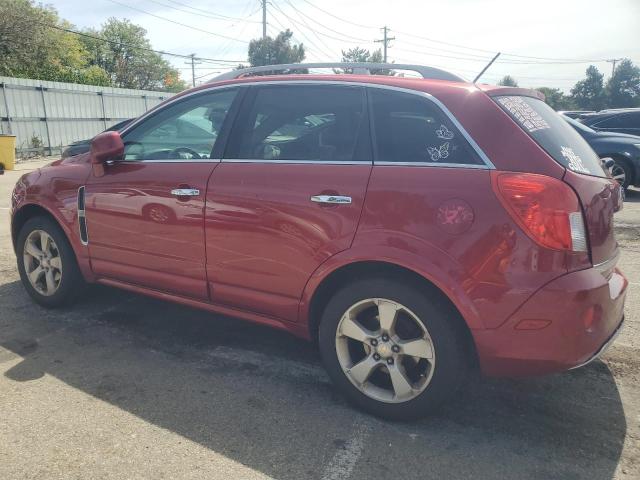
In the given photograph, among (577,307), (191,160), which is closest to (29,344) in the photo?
(191,160)

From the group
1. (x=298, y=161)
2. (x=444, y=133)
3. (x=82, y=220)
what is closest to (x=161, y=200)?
(x=82, y=220)

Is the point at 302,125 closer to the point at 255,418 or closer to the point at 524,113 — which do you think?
the point at 524,113

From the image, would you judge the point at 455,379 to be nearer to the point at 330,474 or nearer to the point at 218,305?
the point at 330,474

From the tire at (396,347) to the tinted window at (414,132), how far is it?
2.11ft

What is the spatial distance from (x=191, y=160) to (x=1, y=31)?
3574cm

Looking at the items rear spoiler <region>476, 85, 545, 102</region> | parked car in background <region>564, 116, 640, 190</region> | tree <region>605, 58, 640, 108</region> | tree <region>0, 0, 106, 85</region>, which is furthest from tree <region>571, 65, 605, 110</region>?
rear spoiler <region>476, 85, 545, 102</region>

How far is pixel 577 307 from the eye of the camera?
230cm

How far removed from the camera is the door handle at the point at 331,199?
2.71m

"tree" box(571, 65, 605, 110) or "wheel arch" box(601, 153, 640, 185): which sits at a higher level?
"tree" box(571, 65, 605, 110)

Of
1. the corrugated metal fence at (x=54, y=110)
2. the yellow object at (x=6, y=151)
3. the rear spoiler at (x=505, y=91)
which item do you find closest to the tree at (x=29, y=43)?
the corrugated metal fence at (x=54, y=110)

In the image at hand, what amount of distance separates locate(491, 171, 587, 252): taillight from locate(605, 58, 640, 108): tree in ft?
246

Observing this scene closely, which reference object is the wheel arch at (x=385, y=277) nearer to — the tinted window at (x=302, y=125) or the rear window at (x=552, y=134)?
the tinted window at (x=302, y=125)

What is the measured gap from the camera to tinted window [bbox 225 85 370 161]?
286 cm

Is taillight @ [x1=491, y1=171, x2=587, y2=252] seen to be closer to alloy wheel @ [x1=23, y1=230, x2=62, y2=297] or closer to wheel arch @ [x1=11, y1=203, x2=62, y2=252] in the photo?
wheel arch @ [x1=11, y1=203, x2=62, y2=252]
